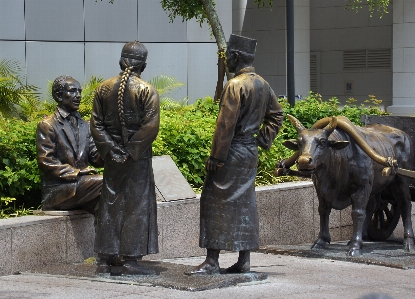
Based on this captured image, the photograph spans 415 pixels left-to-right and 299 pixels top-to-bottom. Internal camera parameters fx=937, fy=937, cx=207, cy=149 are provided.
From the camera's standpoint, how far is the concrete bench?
941 centimetres

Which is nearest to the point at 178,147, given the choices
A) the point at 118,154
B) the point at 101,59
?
the point at 118,154

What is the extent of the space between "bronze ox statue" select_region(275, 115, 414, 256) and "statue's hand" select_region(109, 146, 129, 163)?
7.15ft

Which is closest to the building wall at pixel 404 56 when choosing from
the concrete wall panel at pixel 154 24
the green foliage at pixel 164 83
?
the concrete wall panel at pixel 154 24

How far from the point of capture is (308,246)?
38.0 feet

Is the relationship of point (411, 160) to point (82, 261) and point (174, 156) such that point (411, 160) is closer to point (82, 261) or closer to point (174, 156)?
point (174, 156)

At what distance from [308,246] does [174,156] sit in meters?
2.04

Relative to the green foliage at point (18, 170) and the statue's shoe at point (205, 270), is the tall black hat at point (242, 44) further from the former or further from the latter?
the green foliage at point (18, 170)

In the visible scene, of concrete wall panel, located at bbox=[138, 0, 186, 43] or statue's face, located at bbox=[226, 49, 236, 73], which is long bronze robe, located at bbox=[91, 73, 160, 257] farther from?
concrete wall panel, located at bbox=[138, 0, 186, 43]

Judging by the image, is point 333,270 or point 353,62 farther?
point 353,62

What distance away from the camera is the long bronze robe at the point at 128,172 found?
873cm

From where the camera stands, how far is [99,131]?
347 inches

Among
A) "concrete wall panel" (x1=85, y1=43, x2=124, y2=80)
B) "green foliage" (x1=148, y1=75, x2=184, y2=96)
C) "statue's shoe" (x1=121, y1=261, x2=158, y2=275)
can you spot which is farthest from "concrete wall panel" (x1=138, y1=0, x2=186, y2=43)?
"statue's shoe" (x1=121, y1=261, x2=158, y2=275)

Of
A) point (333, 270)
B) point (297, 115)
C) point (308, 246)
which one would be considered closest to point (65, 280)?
point (333, 270)

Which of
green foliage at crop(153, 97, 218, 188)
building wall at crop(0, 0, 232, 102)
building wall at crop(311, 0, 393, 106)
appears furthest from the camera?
building wall at crop(311, 0, 393, 106)
